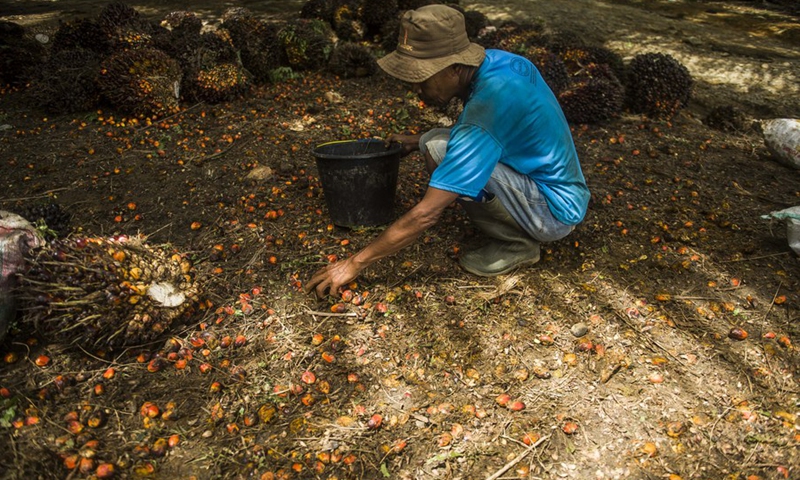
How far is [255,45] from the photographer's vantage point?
504 cm

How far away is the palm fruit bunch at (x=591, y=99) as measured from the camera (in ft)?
15.5

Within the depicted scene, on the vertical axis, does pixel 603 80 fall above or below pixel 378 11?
below

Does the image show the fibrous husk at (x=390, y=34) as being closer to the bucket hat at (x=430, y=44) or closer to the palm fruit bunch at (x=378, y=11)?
the palm fruit bunch at (x=378, y=11)

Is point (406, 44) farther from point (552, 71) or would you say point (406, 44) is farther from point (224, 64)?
point (224, 64)

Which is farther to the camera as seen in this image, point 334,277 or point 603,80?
point 603,80

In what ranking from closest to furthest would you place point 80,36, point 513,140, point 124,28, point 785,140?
point 513,140 → point 785,140 → point 124,28 → point 80,36

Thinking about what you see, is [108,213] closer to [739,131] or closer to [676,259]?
[676,259]

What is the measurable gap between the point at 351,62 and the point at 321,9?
4.61 ft

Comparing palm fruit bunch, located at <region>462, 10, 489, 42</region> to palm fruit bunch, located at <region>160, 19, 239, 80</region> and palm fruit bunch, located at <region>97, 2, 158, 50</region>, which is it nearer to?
palm fruit bunch, located at <region>160, 19, 239, 80</region>

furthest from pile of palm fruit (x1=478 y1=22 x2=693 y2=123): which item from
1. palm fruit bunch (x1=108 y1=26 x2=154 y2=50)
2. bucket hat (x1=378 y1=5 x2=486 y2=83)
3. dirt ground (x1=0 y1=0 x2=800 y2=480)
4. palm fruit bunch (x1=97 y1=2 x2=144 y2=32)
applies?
palm fruit bunch (x1=97 y1=2 x2=144 y2=32)

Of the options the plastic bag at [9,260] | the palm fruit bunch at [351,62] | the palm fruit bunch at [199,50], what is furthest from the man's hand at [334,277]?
the palm fruit bunch at [351,62]

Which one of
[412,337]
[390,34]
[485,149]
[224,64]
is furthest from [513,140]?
[390,34]

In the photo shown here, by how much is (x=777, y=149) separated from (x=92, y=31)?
21.6ft

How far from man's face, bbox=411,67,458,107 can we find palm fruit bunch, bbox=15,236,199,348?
4.97 feet
